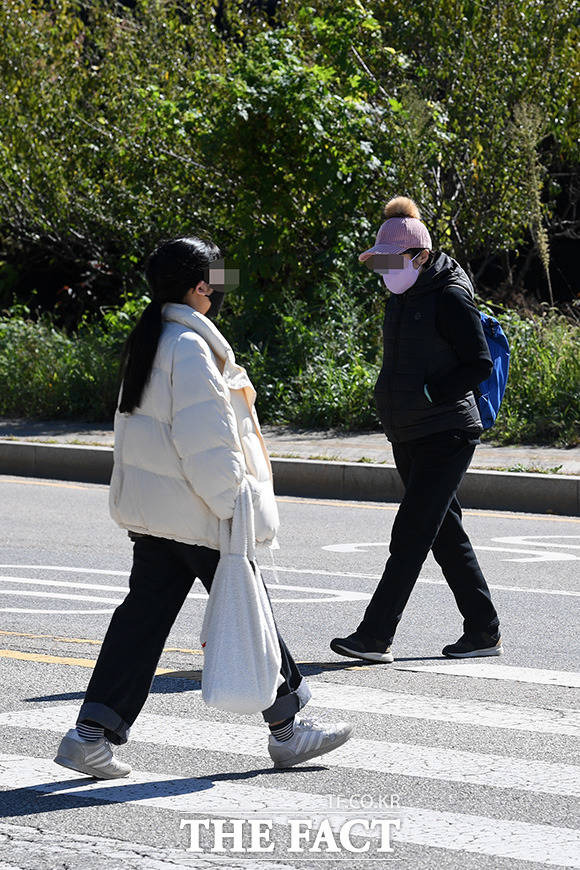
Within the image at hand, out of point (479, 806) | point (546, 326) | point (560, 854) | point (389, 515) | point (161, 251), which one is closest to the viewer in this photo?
point (560, 854)

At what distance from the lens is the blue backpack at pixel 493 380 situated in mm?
6184

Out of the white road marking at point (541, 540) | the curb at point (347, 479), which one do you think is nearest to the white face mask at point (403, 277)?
the white road marking at point (541, 540)

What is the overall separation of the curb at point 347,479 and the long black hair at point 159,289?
685cm

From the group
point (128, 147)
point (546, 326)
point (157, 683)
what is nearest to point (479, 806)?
point (157, 683)

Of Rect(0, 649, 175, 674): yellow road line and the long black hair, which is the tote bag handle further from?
Rect(0, 649, 175, 674): yellow road line

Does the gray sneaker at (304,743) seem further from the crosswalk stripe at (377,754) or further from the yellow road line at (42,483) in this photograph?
the yellow road line at (42,483)

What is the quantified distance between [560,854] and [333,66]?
42.8 ft

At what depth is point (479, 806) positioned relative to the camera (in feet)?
13.5

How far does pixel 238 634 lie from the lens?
4.19 meters

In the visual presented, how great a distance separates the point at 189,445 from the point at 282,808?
3.56 feet

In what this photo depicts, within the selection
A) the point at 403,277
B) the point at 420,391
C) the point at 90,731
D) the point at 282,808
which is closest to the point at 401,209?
the point at 403,277

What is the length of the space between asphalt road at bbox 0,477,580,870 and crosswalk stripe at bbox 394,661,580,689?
0.01 m

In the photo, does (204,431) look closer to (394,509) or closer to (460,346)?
(460,346)

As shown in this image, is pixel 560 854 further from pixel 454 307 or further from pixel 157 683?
pixel 454 307
